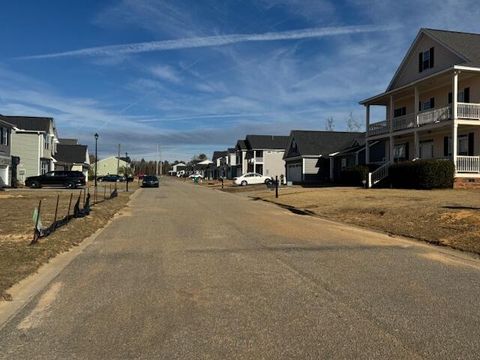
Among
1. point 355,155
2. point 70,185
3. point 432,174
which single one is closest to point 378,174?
point 432,174

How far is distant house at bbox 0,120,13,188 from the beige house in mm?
29363

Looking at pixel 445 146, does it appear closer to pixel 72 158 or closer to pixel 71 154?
pixel 72 158

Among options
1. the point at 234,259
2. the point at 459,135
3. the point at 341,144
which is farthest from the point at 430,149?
the point at 234,259

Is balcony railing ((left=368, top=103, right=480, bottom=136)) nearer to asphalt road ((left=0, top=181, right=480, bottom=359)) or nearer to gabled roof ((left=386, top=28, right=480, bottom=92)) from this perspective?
gabled roof ((left=386, top=28, right=480, bottom=92))

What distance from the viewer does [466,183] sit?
94.8 feet

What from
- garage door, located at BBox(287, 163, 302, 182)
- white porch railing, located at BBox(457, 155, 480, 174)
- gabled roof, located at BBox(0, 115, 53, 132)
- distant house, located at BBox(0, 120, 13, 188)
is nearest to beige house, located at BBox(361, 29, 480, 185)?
white porch railing, located at BBox(457, 155, 480, 174)

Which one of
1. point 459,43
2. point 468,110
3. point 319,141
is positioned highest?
point 459,43

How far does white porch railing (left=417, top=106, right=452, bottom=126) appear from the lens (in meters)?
30.0

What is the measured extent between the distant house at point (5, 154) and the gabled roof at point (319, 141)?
2917cm

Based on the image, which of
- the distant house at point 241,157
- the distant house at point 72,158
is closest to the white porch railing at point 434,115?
the distant house at point 72,158

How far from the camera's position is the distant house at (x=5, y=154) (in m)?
41.4

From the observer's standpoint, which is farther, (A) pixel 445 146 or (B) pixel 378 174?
(B) pixel 378 174

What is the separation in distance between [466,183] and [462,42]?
34.0ft

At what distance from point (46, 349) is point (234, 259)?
520 centimetres
